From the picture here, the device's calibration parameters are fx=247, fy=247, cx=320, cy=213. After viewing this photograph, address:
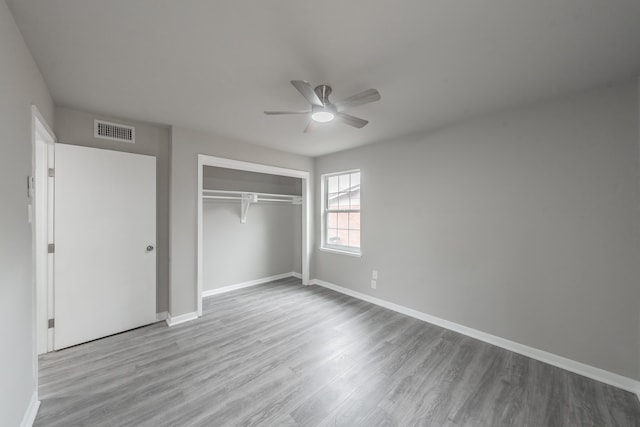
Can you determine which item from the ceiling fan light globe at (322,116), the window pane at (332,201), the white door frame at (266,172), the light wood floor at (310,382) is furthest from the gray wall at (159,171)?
the window pane at (332,201)

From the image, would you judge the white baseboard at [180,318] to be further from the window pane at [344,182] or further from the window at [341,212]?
the window pane at [344,182]

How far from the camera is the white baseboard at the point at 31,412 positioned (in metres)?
1.54

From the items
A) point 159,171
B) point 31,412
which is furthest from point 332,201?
point 31,412

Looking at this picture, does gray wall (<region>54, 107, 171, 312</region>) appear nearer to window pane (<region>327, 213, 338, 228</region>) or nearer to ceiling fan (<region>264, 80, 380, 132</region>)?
ceiling fan (<region>264, 80, 380, 132</region>)

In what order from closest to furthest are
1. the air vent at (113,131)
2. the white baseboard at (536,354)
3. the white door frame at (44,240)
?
the white baseboard at (536,354) → the white door frame at (44,240) → the air vent at (113,131)

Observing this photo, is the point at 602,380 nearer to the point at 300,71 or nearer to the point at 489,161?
the point at 489,161

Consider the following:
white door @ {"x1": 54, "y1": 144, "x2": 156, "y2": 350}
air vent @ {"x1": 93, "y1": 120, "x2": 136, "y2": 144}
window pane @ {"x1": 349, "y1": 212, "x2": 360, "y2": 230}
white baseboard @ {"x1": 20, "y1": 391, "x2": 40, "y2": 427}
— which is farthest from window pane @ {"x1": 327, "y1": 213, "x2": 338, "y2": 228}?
white baseboard @ {"x1": 20, "y1": 391, "x2": 40, "y2": 427}

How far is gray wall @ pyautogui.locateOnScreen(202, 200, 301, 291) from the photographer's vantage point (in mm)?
4176

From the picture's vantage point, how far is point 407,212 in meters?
3.42

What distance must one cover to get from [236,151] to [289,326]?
8.24ft

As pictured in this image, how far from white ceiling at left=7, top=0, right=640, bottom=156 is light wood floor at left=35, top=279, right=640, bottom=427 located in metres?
2.48

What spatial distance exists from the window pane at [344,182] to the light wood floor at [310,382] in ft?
7.44

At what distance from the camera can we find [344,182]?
14.5ft

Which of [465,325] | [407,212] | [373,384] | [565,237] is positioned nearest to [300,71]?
[407,212]
